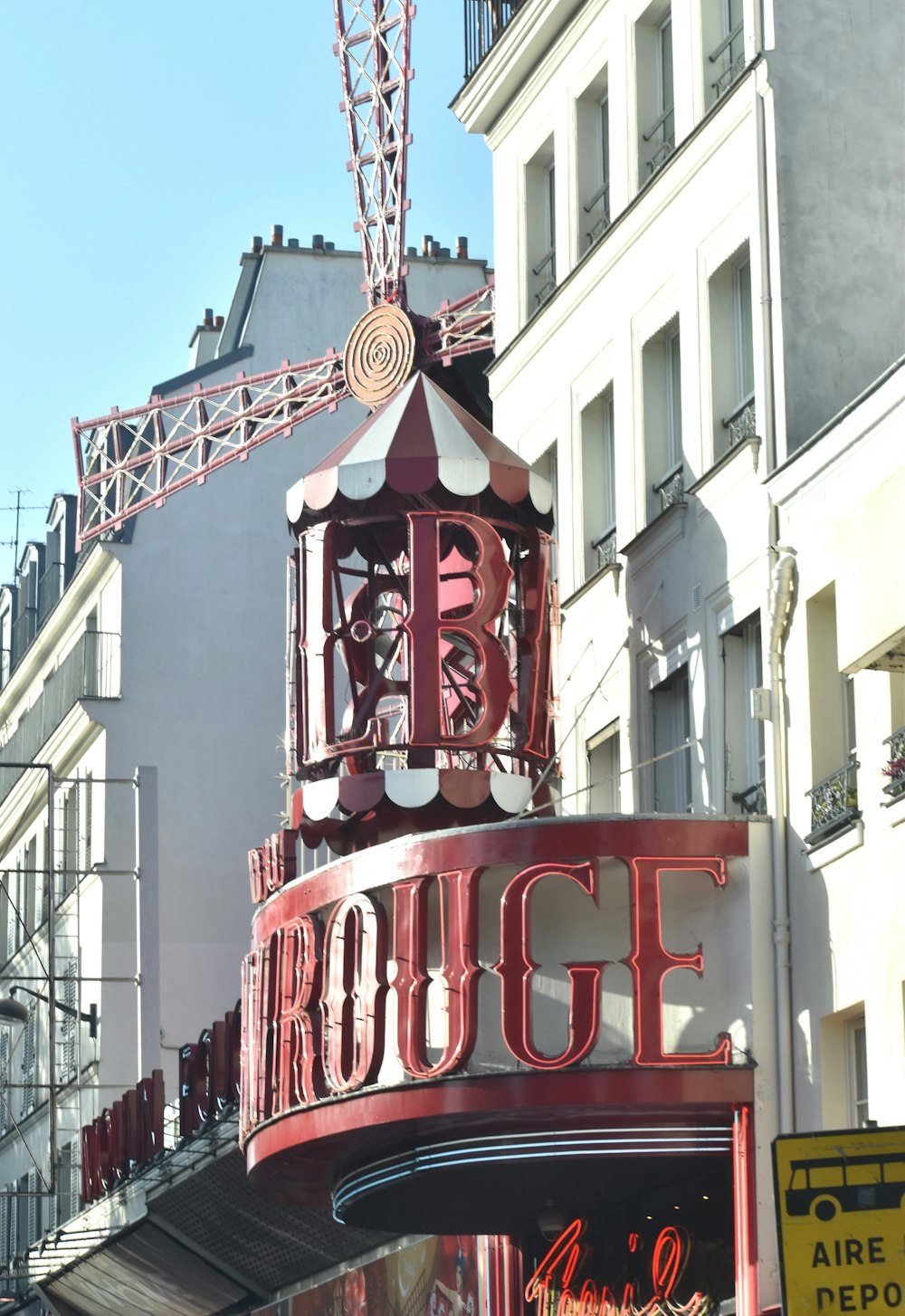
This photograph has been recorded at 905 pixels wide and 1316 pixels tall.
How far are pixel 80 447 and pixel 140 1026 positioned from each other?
7849mm

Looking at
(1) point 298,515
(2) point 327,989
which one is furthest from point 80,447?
(2) point 327,989

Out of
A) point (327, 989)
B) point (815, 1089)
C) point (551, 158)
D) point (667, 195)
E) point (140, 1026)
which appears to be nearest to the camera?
point (815, 1089)

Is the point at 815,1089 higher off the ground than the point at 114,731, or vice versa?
the point at 114,731

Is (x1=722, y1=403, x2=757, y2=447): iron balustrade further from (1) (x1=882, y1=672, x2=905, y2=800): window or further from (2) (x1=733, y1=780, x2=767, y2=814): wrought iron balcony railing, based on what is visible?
(1) (x1=882, y1=672, x2=905, y2=800): window

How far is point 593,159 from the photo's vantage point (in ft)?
77.9

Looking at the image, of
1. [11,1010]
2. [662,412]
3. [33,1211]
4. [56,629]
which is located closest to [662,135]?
[662,412]

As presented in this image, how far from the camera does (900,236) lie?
19953mm

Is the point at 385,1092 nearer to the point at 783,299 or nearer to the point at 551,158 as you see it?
the point at 783,299

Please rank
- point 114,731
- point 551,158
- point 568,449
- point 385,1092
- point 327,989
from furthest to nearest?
point 114,731, point 551,158, point 568,449, point 327,989, point 385,1092

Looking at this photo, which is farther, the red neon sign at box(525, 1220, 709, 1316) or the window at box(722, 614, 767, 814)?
the window at box(722, 614, 767, 814)

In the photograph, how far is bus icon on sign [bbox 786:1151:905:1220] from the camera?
22.6ft

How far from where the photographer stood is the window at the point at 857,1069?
17297 mm

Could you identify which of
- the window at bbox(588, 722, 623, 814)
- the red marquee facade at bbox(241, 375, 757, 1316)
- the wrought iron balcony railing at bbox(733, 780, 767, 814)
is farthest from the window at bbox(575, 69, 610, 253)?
the wrought iron balcony railing at bbox(733, 780, 767, 814)

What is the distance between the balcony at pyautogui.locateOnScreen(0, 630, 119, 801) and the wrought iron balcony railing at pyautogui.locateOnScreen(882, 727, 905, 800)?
23.0 metres
